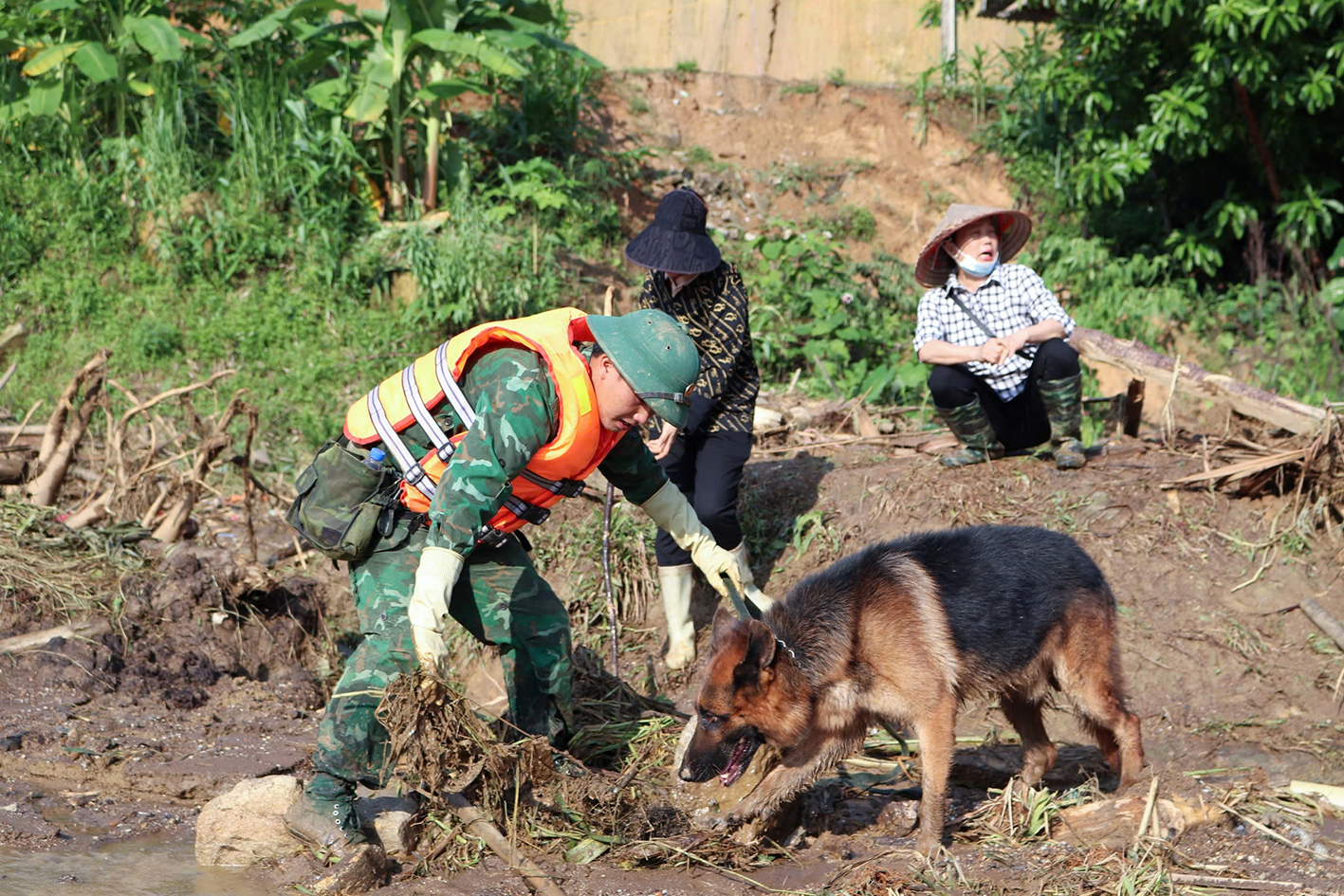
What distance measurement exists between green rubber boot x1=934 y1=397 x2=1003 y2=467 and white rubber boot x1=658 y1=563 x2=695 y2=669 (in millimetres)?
1815

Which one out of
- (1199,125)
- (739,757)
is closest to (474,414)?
(739,757)

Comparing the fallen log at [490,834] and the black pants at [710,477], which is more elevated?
the black pants at [710,477]

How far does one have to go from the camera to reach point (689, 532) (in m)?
4.93

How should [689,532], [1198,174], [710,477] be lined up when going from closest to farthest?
1. [689,532]
2. [710,477]
3. [1198,174]

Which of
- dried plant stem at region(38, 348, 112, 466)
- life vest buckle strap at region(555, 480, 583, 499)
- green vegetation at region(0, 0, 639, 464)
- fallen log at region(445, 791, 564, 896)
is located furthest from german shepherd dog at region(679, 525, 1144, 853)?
green vegetation at region(0, 0, 639, 464)

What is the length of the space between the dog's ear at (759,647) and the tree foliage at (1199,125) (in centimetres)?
700

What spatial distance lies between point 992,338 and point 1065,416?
2.32ft

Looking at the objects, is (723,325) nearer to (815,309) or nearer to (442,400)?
(442,400)

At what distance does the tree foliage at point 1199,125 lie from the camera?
9328mm

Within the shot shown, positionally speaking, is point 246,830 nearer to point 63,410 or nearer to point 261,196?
point 63,410

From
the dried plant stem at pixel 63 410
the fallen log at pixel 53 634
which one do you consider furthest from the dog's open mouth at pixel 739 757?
the dried plant stem at pixel 63 410

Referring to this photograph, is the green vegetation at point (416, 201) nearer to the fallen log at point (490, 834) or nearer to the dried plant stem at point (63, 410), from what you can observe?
the dried plant stem at point (63, 410)

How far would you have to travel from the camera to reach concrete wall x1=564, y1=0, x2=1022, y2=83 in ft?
45.5

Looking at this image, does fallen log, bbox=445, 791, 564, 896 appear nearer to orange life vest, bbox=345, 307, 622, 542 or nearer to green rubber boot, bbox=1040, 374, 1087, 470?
orange life vest, bbox=345, 307, 622, 542
